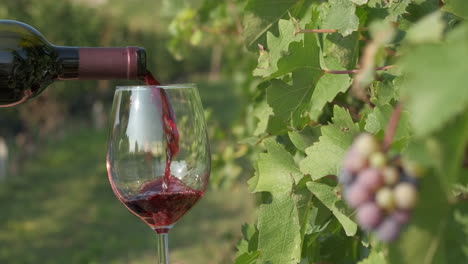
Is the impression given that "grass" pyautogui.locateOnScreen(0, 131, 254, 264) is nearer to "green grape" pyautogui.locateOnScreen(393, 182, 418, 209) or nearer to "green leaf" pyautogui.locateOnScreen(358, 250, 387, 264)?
"green leaf" pyautogui.locateOnScreen(358, 250, 387, 264)

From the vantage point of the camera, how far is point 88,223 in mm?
7293

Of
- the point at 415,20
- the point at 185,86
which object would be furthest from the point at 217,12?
the point at 415,20

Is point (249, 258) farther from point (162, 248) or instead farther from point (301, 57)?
point (301, 57)

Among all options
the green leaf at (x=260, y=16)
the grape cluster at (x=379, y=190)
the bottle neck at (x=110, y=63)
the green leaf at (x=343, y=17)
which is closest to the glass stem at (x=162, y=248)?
the bottle neck at (x=110, y=63)

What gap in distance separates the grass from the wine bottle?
9.20 ft

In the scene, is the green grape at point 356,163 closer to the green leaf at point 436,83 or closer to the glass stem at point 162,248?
the green leaf at point 436,83

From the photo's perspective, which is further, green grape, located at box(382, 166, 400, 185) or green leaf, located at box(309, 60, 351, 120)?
green leaf, located at box(309, 60, 351, 120)

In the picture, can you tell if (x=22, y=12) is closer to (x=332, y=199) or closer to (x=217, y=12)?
(x=217, y=12)

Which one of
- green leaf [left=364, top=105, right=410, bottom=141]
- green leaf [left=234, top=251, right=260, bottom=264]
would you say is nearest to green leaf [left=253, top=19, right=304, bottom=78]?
green leaf [left=364, top=105, right=410, bottom=141]

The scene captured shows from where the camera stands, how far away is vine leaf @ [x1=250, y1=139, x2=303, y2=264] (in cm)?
127

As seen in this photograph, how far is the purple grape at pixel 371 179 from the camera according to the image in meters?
0.54

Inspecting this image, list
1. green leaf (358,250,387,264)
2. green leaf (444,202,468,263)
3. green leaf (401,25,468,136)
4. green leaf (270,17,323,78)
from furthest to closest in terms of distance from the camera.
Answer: green leaf (270,17,323,78), green leaf (358,250,387,264), green leaf (444,202,468,263), green leaf (401,25,468,136)

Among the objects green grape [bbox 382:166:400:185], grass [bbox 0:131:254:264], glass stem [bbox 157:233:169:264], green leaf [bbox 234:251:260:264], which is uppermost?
green grape [bbox 382:166:400:185]

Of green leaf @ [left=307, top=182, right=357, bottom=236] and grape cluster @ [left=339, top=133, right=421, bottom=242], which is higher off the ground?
grape cluster @ [left=339, top=133, right=421, bottom=242]
